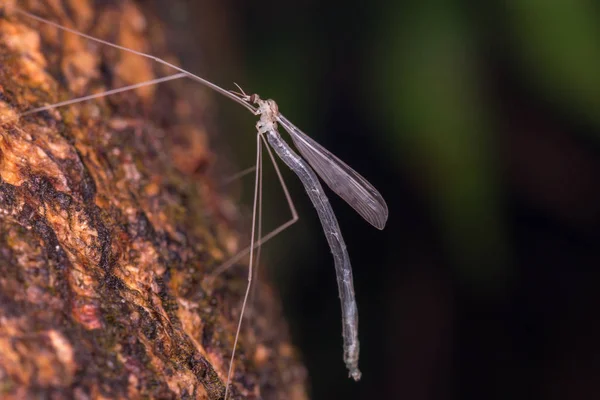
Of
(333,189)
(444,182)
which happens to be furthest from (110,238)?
(444,182)

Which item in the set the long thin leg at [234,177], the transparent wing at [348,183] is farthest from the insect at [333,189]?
the long thin leg at [234,177]

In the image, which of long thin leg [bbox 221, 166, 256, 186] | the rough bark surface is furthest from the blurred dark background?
the rough bark surface

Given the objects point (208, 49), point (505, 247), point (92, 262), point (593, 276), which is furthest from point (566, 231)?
point (92, 262)

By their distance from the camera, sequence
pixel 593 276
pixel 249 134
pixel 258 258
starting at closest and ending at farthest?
1. pixel 258 258
2. pixel 593 276
3. pixel 249 134

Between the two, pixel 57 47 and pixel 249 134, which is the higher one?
pixel 249 134

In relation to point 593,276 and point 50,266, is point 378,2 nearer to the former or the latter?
point 593,276

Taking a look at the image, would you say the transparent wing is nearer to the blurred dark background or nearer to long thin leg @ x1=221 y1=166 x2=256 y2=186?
long thin leg @ x1=221 y1=166 x2=256 y2=186

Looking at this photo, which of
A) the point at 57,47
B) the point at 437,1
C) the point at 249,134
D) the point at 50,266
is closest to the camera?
the point at 50,266
